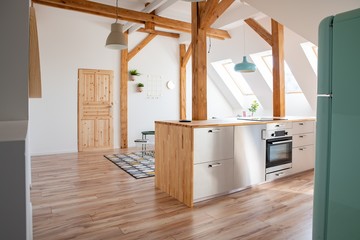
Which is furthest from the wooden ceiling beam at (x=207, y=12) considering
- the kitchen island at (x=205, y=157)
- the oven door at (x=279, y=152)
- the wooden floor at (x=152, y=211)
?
the wooden floor at (x=152, y=211)

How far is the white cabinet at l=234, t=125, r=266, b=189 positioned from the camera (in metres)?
3.16

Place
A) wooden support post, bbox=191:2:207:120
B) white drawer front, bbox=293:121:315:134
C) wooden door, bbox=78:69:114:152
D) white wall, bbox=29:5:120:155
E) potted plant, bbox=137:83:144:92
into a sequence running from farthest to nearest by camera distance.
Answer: potted plant, bbox=137:83:144:92 → wooden door, bbox=78:69:114:152 → white wall, bbox=29:5:120:155 → white drawer front, bbox=293:121:315:134 → wooden support post, bbox=191:2:207:120

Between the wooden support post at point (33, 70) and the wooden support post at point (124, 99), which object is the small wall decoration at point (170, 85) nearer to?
the wooden support post at point (124, 99)

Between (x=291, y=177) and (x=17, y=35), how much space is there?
3851 mm

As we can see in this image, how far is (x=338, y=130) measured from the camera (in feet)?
3.81

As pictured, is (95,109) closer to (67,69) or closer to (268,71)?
(67,69)

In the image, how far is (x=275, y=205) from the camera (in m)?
2.83

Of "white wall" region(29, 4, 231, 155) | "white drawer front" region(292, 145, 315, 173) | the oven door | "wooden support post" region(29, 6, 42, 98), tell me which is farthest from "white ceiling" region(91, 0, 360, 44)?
"white wall" region(29, 4, 231, 155)

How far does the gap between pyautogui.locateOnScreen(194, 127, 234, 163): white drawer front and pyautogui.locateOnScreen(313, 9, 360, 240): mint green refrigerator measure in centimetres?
156

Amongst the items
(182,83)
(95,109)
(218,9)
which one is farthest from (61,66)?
(218,9)

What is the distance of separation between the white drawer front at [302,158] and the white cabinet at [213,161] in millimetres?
1430

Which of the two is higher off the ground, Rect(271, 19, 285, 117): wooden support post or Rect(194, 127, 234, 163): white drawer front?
Rect(271, 19, 285, 117): wooden support post

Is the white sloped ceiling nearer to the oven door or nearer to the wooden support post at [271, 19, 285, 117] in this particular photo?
the oven door

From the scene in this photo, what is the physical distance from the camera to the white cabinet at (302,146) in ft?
13.0
